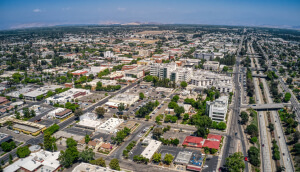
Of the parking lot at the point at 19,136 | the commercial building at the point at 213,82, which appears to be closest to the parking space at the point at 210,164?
the parking lot at the point at 19,136

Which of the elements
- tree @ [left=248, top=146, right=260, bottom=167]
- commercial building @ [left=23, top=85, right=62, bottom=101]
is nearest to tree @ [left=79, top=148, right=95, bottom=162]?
tree @ [left=248, top=146, right=260, bottom=167]

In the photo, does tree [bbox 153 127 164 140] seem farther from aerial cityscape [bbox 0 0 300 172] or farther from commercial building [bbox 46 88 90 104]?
commercial building [bbox 46 88 90 104]

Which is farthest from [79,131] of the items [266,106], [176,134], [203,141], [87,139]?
[266,106]

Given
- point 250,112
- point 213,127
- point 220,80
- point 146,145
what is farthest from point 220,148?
point 220,80

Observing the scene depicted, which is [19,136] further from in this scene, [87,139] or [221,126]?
[221,126]

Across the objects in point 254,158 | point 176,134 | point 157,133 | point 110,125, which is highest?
point 157,133

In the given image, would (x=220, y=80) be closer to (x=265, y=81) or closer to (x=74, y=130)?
(x=265, y=81)
